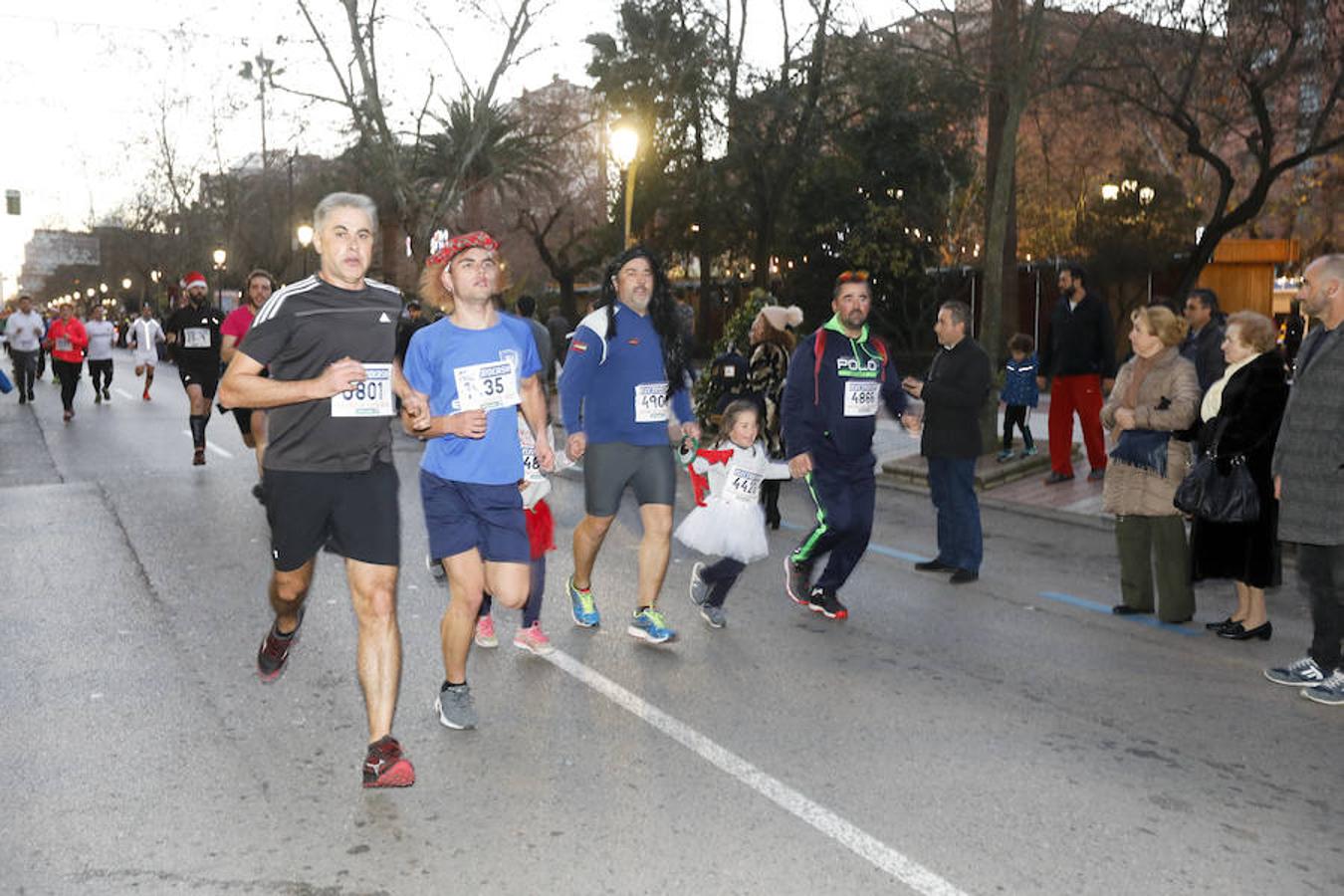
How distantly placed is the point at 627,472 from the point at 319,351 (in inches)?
81.5

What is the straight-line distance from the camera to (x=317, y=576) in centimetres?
743

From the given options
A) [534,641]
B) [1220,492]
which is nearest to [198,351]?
[534,641]

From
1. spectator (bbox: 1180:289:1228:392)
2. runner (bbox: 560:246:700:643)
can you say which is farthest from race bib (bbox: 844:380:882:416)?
spectator (bbox: 1180:289:1228:392)

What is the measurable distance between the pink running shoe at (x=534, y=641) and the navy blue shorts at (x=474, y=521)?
122 centimetres

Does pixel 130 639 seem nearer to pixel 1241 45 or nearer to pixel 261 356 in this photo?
pixel 261 356

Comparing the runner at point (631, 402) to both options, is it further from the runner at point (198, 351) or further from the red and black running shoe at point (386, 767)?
the runner at point (198, 351)

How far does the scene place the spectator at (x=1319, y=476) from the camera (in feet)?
17.0

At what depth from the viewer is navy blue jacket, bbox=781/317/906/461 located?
6.51 m

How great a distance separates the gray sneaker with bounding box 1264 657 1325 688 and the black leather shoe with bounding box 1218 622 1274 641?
2.30ft

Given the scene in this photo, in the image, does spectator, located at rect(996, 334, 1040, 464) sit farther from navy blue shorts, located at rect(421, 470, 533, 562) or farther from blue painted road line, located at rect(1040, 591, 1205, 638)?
navy blue shorts, located at rect(421, 470, 533, 562)

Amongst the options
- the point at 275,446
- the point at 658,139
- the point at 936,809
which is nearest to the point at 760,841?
the point at 936,809

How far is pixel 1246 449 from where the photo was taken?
19.3 feet

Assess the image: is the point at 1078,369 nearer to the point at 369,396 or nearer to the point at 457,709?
the point at 457,709

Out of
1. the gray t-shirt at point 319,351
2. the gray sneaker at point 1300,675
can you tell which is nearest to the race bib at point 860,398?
the gray sneaker at point 1300,675
